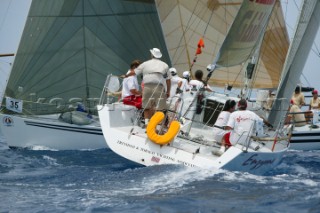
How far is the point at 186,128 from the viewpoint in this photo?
1167 cm

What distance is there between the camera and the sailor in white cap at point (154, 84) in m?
11.4

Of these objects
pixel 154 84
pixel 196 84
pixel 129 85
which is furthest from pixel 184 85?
pixel 154 84

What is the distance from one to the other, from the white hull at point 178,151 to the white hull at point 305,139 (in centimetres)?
514

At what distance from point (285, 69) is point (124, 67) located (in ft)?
16.7

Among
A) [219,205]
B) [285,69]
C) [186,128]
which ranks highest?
[285,69]

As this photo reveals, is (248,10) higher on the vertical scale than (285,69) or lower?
higher

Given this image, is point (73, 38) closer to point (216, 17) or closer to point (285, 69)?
point (216, 17)

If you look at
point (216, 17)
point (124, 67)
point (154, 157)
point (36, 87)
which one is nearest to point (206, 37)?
point (216, 17)

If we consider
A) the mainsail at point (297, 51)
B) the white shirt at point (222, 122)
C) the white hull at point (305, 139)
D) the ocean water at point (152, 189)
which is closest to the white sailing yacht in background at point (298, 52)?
the mainsail at point (297, 51)

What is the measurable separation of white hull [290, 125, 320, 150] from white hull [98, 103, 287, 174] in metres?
5.14

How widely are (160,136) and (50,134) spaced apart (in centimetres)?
523

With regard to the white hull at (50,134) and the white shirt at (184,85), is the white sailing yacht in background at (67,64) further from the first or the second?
the white shirt at (184,85)

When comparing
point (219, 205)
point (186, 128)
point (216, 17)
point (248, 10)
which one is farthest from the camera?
point (216, 17)

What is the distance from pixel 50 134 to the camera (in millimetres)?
15055
